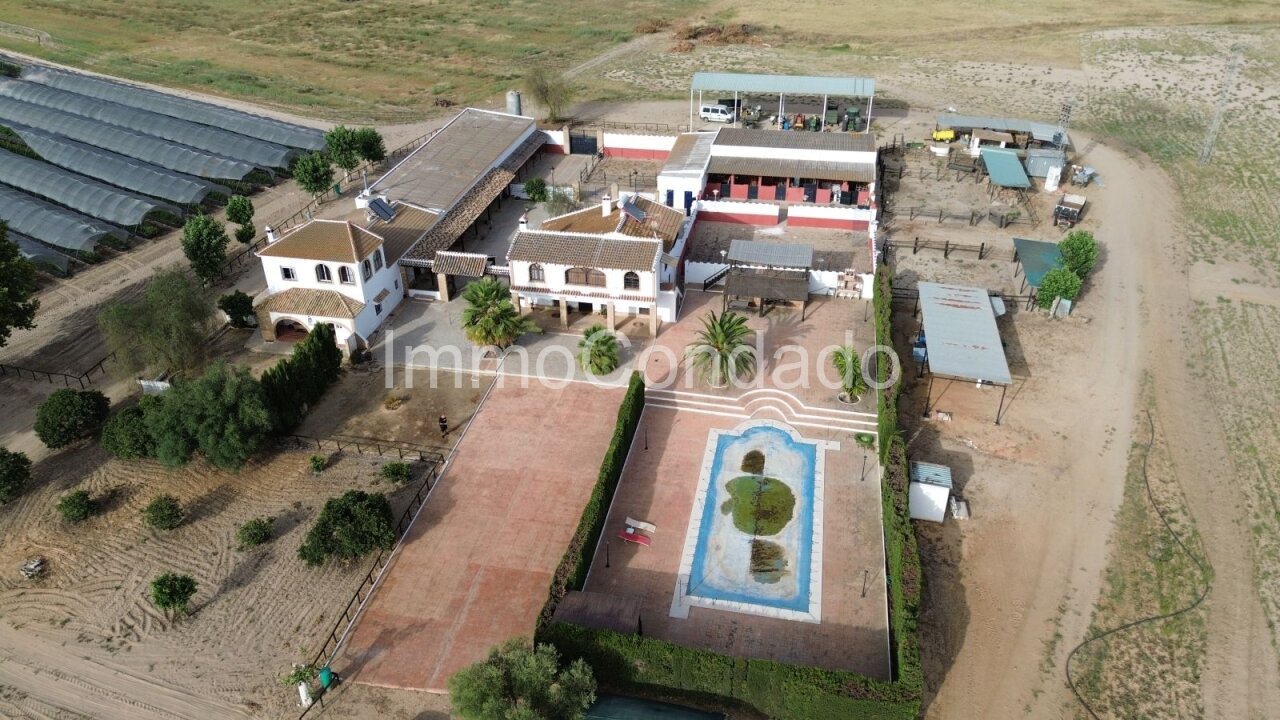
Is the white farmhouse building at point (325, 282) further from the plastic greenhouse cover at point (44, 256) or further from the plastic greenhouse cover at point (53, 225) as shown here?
the plastic greenhouse cover at point (53, 225)

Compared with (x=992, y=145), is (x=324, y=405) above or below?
below

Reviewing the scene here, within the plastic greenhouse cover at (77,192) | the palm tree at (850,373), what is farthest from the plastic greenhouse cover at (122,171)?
the palm tree at (850,373)

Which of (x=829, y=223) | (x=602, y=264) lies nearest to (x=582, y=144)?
(x=829, y=223)

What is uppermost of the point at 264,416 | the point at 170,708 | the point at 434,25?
the point at 434,25

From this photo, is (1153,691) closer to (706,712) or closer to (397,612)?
(706,712)

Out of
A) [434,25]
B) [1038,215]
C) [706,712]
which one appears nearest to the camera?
[706,712]

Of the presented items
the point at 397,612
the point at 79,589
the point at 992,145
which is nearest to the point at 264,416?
the point at 79,589
